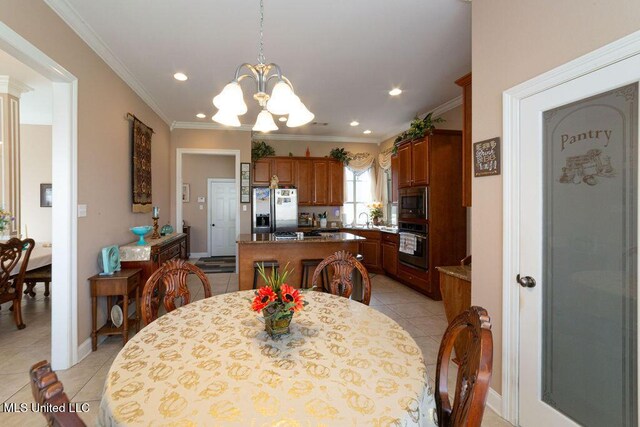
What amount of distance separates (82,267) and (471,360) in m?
3.06

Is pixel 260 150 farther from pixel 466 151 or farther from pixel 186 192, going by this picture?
pixel 466 151

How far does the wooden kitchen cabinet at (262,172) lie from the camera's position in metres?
6.06

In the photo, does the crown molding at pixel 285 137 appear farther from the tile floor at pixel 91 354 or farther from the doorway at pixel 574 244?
the doorway at pixel 574 244

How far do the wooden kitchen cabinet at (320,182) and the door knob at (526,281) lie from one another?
15.8 feet

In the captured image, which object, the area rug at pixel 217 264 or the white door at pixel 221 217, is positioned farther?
the white door at pixel 221 217

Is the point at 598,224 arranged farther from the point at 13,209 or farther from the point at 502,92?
the point at 13,209

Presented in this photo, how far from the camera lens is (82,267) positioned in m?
2.61

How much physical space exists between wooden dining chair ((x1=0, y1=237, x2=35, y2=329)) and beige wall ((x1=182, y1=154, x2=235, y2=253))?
4267 millimetres

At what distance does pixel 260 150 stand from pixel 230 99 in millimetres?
4501

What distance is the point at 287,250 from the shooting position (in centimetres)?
369

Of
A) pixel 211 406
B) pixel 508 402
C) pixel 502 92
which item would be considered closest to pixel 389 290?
pixel 508 402

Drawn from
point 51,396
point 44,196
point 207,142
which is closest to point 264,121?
point 51,396

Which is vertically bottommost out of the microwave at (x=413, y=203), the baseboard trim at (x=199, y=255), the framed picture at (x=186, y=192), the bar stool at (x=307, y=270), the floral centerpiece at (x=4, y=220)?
the baseboard trim at (x=199, y=255)

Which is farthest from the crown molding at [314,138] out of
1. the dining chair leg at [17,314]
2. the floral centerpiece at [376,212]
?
the dining chair leg at [17,314]
